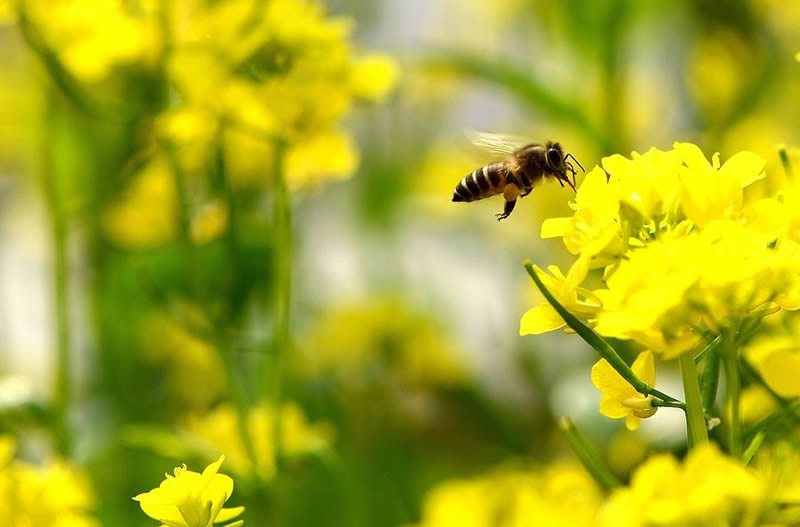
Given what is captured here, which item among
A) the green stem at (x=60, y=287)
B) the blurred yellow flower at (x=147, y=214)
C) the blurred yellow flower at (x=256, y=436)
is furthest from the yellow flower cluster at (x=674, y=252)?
the blurred yellow flower at (x=147, y=214)

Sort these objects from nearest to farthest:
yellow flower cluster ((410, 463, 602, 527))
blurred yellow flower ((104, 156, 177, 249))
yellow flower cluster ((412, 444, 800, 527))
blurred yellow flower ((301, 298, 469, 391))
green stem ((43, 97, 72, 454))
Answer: yellow flower cluster ((412, 444, 800, 527)) < yellow flower cluster ((410, 463, 602, 527)) < green stem ((43, 97, 72, 454)) < blurred yellow flower ((104, 156, 177, 249)) < blurred yellow flower ((301, 298, 469, 391))

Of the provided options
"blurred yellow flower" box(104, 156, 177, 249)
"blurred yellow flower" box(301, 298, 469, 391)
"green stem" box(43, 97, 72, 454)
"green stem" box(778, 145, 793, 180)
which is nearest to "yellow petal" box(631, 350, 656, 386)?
"green stem" box(778, 145, 793, 180)

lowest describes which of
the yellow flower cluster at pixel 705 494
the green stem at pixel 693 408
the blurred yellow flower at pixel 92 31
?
the yellow flower cluster at pixel 705 494

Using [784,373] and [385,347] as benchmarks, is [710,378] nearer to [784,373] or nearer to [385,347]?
[784,373]

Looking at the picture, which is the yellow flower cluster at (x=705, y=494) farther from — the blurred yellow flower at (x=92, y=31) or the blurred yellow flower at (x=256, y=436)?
the blurred yellow flower at (x=92, y=31)

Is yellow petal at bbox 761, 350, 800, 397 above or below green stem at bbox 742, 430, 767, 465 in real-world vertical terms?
above

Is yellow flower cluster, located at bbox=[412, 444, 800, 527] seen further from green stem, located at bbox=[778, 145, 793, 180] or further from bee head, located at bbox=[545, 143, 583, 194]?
bee head, located at bbox=[545, 143, 583, 194]

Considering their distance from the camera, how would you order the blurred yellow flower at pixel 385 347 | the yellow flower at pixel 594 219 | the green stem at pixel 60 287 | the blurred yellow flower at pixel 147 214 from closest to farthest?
the yellow flower at pixel 594 219
the green stem at pixel 60 287
the blurred yellow flower at pixel 147 214
the blurred yellow flower at pixel 385 347

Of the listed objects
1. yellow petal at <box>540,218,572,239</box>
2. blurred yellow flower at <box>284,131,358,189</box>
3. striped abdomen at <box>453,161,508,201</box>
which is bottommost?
yellow petal at <box>540,218,572,239</box>
